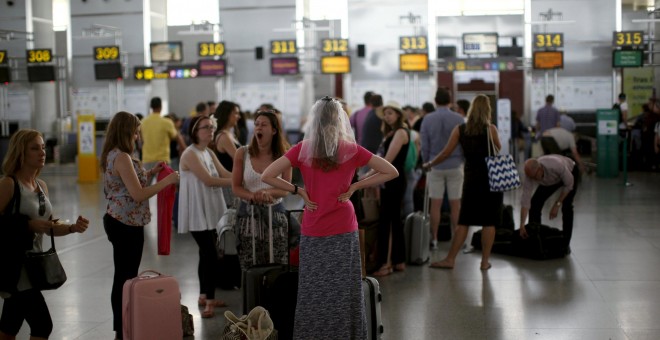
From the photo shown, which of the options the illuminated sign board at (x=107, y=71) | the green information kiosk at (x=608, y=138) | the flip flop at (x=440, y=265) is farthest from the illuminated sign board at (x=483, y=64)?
the flip flop at (x=440, y=265)

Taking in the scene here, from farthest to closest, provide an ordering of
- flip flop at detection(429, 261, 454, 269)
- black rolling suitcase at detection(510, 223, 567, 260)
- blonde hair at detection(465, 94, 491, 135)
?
black rolling suitcase at detection(510, 223, 567, 260) → flip flop at detection(429, 261, 454, 269) → blonde hair at detection(465, 94, 491, 135)

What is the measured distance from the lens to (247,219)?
6.38 meters

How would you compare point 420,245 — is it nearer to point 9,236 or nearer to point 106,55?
point 9,236

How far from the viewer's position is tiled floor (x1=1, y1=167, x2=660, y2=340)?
21.0ft

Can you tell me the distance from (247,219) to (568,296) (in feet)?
9.68

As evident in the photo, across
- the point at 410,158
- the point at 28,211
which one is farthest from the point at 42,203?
the point at 410,158

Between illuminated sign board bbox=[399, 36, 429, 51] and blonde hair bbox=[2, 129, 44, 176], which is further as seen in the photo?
illuminated sign board bbox=[399, 36, 429, 51]

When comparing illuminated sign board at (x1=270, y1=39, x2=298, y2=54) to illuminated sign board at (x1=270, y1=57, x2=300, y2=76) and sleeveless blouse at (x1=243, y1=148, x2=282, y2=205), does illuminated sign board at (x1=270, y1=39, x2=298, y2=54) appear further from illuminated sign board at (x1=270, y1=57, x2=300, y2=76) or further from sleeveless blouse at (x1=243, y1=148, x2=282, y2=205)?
sleeveless blouse at (x1=243, y1=148, x2=282, y2=205)

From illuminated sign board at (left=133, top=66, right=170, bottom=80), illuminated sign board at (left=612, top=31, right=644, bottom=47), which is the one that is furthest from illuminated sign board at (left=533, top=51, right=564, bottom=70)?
illuminated sign board at (left=133, top=66, right=170, bottom=80)

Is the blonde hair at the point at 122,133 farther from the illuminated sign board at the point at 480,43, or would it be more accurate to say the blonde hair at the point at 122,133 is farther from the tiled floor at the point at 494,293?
the illuminated sign board at the point at 480,43

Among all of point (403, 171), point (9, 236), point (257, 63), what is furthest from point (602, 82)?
point (9, 236)

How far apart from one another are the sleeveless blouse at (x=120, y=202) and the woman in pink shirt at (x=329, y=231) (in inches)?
44.9

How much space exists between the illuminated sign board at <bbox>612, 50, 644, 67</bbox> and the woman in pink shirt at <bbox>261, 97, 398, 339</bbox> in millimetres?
20933

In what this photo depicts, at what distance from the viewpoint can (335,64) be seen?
83.9 ft
